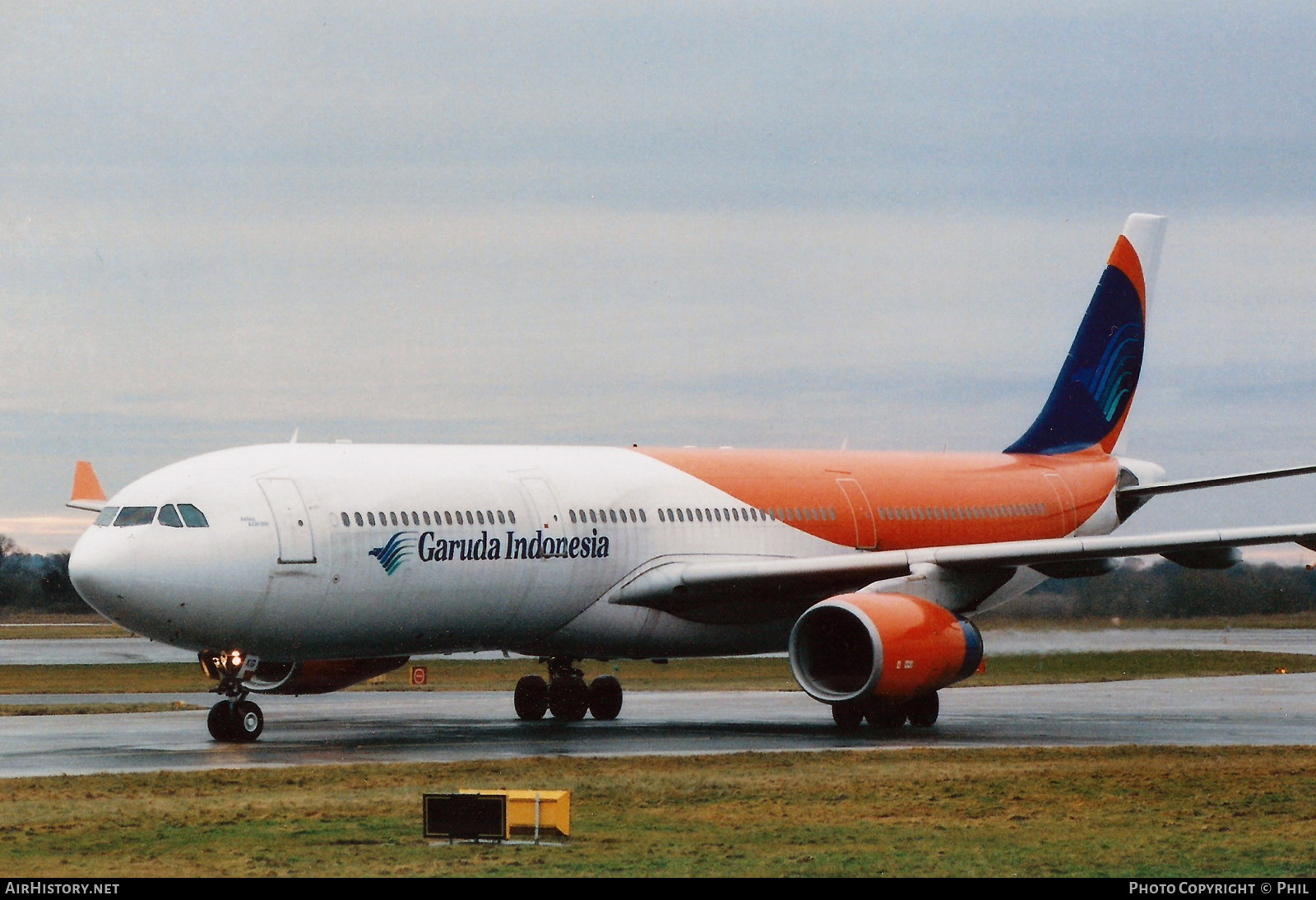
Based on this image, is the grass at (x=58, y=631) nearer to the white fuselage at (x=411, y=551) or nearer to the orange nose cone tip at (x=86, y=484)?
the orange nose cone tip at (x=86, y=484)

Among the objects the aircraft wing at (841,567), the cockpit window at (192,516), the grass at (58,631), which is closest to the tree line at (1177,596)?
the aircraft wing at (841,567)

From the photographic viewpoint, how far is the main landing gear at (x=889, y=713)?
2856cm

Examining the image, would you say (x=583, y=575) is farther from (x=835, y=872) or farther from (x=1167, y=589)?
(x=1167, y=589)

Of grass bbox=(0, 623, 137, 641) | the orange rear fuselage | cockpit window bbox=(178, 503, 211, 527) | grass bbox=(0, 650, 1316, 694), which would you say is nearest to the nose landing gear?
cockpit window bbox=(178, 503, 211, 527)

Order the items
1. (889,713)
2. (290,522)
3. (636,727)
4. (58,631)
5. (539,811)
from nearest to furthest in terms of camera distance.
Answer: (539,811), (290,522), (889,713), (636,727), (58,631)

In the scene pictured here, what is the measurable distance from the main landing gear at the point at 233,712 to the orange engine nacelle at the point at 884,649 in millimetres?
7720

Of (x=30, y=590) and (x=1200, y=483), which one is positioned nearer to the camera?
(x=1200, y=483)

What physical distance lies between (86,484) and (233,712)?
2443 cm

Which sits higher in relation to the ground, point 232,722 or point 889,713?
point 232,722

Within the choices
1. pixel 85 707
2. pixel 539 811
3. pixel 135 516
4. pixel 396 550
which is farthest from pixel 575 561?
pixel 539 811

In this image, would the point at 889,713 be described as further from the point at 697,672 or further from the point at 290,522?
the point at 697,672

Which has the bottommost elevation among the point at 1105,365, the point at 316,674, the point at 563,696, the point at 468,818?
the point at 468,818

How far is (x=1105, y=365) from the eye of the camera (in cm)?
4162

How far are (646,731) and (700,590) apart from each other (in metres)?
2.79
